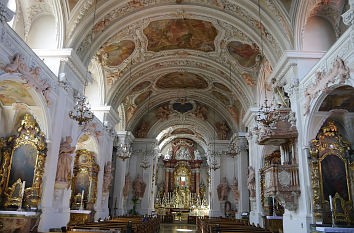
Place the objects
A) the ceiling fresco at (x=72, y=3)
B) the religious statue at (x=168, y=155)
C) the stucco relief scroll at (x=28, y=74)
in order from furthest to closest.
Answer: the religious statue at (x=168, y=155)
the ceiling fresco at (x=72, y=3)
the stucco relief scroll at (x=28, y=74)

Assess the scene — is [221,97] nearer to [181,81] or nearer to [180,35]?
[181,81]

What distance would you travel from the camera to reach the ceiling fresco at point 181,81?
1772cm

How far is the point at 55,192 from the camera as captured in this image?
9.39m

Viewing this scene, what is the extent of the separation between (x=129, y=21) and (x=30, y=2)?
11.2 feet

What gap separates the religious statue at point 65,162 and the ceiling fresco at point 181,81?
8.98 m

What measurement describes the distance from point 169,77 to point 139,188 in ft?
24.3

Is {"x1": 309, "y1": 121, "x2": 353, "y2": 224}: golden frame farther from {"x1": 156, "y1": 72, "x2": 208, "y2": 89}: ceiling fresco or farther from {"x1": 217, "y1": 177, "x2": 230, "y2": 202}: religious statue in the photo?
{"x1": 217, "y1": 177, "x2": 230, "y2": 202}: religious statue

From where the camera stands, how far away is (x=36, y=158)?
28.7 ft

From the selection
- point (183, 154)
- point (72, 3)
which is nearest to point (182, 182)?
point (183, 154)

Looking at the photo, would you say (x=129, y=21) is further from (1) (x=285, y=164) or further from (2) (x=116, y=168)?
(2) (x=116, y=168)

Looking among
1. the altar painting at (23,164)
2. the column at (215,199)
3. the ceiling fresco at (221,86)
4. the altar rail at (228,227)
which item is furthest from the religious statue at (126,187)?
the altar painting at (23,164)

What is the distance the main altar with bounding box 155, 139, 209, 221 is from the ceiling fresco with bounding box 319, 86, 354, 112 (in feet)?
60.8

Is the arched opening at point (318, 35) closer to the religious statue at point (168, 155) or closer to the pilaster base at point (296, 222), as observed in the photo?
the pilaster base at point (296, 222)

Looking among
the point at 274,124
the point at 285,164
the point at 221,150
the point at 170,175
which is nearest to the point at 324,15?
the point at 274,124
